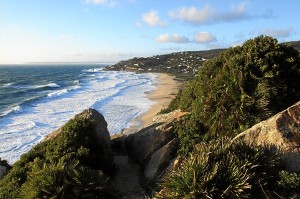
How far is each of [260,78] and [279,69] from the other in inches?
45.3

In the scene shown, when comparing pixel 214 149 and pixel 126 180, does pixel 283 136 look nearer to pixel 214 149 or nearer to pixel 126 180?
pixel 214 149

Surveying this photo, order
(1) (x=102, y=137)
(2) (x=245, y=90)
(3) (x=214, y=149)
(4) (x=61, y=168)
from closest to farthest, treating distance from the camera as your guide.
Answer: (3) (x=214, y=149), (4) (x=61, y=168), (2) (x=245, y=90), (1) (x=102, y=137)

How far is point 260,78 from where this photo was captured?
11859mm

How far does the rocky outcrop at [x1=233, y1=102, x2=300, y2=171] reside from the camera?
8453mm

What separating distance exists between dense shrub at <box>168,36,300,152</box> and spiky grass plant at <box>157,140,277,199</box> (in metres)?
3.32

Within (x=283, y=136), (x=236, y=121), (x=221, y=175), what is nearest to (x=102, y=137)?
(x=236, y=121)

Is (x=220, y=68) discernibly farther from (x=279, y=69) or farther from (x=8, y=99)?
(x=8, y=99)

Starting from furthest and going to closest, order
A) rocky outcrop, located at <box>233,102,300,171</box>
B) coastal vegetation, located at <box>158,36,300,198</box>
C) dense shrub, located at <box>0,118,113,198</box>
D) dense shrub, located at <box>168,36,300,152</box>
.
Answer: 1. dense shrub, located at <box>168,36,300,152</box>
2. dense shrub, located at <box>0,118,113,198</box>
3. rocky outcrop, located at <box>233,102,300,171</box>
4. coastal vegetation, located at <box>158,36,300,198</box>

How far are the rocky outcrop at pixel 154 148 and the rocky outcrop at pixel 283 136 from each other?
3282 mm

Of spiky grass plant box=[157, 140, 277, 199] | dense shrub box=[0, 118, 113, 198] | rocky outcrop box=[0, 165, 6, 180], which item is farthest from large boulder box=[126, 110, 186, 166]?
spiky grass plant box=[157, 140, 277, 199]

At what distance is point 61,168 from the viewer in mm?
9281

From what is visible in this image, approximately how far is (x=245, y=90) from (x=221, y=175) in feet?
16.3

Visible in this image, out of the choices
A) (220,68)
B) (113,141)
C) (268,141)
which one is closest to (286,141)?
(268,141)

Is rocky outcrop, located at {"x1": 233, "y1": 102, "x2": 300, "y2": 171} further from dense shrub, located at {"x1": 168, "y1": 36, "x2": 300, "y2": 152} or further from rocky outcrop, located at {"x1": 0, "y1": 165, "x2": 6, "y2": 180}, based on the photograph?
rocky outcrop, located at {"x1": 0, "y1": 165, "x2": 6, "y2": 180}
